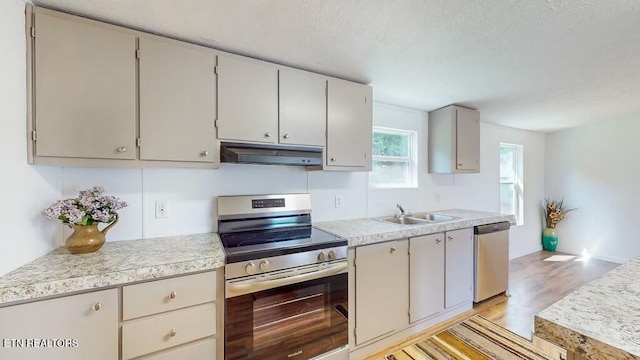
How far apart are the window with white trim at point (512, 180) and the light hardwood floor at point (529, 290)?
799 millimetres

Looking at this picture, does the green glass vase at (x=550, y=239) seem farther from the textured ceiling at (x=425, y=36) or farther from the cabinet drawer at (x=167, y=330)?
the cabinet drawer at (x=167, y=330)

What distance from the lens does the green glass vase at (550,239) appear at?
464 centimetres

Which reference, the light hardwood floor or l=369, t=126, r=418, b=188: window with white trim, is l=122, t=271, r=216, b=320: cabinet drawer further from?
l=369, t=126, r=418, b=188: window with white trim

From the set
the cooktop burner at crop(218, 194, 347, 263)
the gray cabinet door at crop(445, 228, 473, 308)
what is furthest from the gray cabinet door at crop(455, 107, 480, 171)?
the cooktop burner at crop(218, 194, 347, 263)

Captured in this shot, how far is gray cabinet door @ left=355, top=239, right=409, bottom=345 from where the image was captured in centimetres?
194

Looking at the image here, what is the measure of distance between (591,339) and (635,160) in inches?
203

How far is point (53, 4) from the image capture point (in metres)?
1.34

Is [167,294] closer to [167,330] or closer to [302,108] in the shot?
[167,330]

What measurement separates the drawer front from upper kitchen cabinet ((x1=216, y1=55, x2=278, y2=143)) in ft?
3.92

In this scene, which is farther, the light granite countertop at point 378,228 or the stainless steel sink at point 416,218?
the stainless steel sink at point 416,218

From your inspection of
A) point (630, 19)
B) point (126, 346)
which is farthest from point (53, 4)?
point (630, 19)

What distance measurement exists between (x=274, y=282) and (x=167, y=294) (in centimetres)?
53

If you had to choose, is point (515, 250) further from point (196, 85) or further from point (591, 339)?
point (196, 85)

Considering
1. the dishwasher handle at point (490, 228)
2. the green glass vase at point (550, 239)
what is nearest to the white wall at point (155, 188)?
the dishwasher handle at point (490, 228)
